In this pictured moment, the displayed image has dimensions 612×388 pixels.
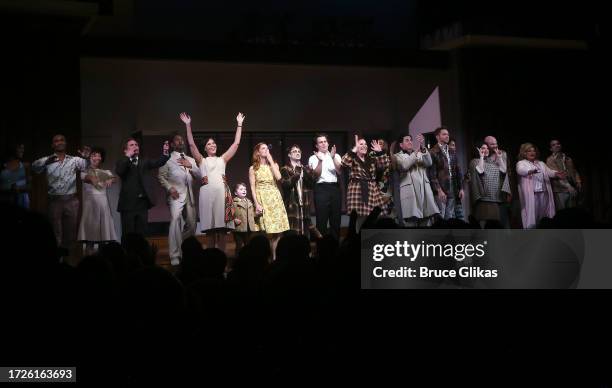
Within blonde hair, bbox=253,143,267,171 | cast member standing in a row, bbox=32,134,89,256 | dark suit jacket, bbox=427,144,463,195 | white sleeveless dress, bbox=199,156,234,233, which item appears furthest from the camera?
dark suit jacket, bbox=427,144,463,195

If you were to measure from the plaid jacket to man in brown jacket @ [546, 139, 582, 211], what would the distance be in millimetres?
2577

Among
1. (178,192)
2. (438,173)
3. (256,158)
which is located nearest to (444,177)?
(438,173)

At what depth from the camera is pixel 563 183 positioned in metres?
8.95

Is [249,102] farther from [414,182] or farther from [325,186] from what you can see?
[414,182]

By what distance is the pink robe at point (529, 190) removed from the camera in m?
8.73

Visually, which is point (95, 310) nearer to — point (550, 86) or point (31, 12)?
point (31, 12)

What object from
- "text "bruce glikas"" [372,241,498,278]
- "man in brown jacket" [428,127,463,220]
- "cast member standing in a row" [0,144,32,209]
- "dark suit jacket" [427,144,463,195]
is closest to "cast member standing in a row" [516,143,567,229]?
"man in brown jacket" [428,127,463,220]

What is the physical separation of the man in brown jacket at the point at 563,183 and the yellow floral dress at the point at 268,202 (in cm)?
374

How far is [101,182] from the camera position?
6949mm

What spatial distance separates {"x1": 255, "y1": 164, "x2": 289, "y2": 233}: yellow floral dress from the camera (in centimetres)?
746

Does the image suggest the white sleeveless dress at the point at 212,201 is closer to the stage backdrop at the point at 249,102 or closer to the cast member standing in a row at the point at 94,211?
the cast member standing in a row at the point at 94,211

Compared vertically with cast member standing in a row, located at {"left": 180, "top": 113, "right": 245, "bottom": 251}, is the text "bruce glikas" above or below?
below

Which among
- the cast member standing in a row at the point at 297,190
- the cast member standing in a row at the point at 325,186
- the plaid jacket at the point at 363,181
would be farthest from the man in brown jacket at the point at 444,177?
the cast member standing in a row at the point at 297,190

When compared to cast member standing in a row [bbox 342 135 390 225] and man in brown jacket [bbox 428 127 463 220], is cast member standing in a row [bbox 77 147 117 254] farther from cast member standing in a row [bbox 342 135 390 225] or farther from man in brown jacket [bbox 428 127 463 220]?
man in brown jacket [bbox 428 127 463 220]
